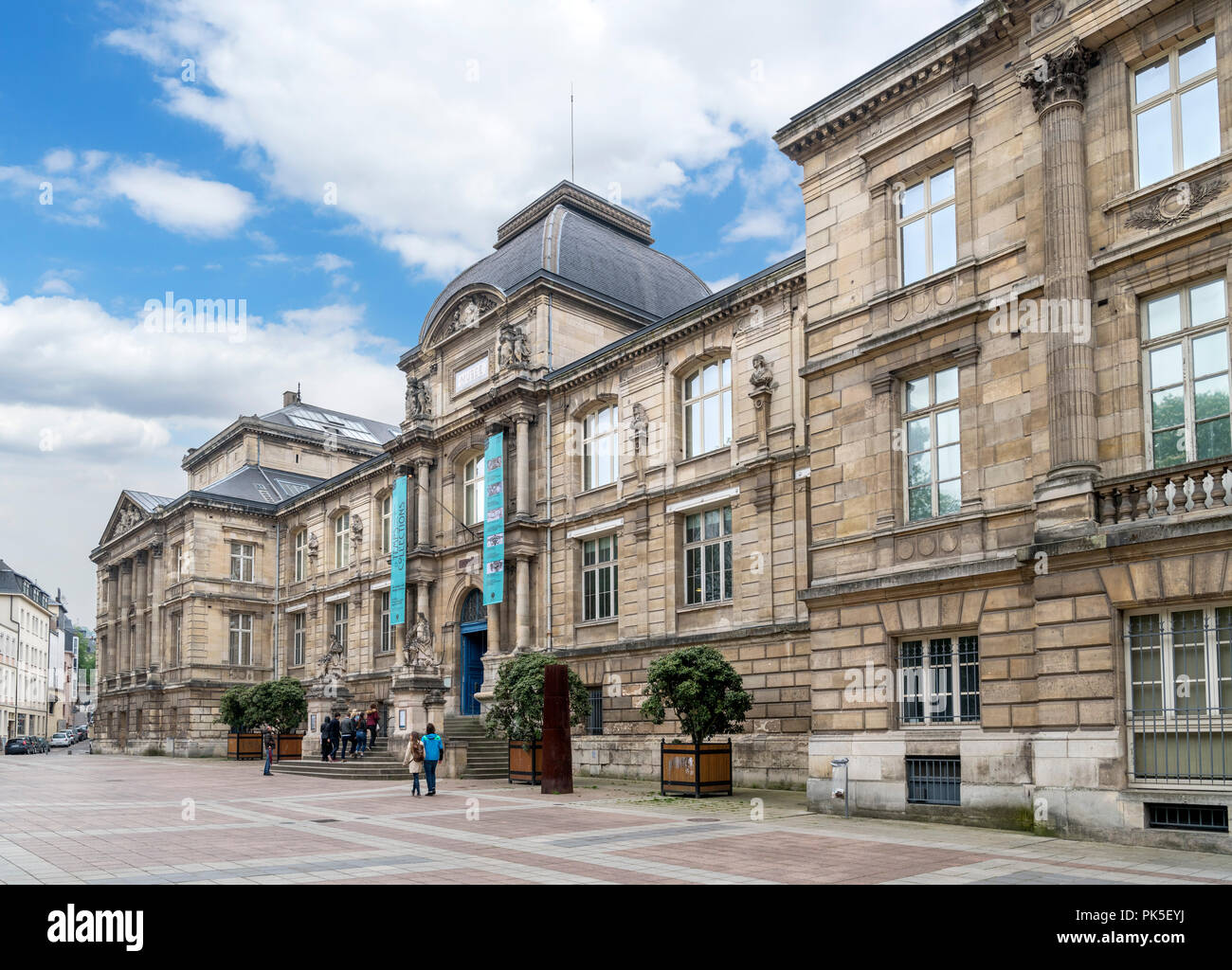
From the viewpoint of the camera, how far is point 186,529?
5853 cm

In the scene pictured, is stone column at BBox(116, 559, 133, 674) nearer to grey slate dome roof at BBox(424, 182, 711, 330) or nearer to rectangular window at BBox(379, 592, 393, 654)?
rectangular window at BBox(379, 592, 393, 654)

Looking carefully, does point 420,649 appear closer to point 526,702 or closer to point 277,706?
point 526,702

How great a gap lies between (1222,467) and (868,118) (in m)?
10.3

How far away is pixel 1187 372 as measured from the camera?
1603 centimetres

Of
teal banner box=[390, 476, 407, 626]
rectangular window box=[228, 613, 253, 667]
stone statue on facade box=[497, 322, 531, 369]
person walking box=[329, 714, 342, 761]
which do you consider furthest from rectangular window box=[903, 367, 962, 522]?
rectangular window box=[228, 613, 253, 667]

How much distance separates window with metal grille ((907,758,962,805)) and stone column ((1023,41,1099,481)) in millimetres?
5276

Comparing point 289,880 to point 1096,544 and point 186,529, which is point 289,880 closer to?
point 1096,544

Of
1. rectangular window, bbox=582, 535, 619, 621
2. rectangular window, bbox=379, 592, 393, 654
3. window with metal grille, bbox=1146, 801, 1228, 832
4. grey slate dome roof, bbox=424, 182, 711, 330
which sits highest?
grey slate dome roof, bbox=424, 182, 711, 330

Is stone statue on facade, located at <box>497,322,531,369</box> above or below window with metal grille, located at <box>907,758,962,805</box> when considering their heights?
above

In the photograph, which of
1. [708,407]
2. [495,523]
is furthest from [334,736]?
[708,407]

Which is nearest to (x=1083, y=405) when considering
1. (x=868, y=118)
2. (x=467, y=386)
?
(x=868, y=118)

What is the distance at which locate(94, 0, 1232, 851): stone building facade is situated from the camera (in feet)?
51.7

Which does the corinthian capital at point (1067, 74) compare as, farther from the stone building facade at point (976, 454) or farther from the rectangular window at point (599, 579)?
the rectangular window at point (599, 579)

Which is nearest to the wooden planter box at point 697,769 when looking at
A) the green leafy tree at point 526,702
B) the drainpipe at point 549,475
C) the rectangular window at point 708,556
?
the green leafy tree at point 526,702
